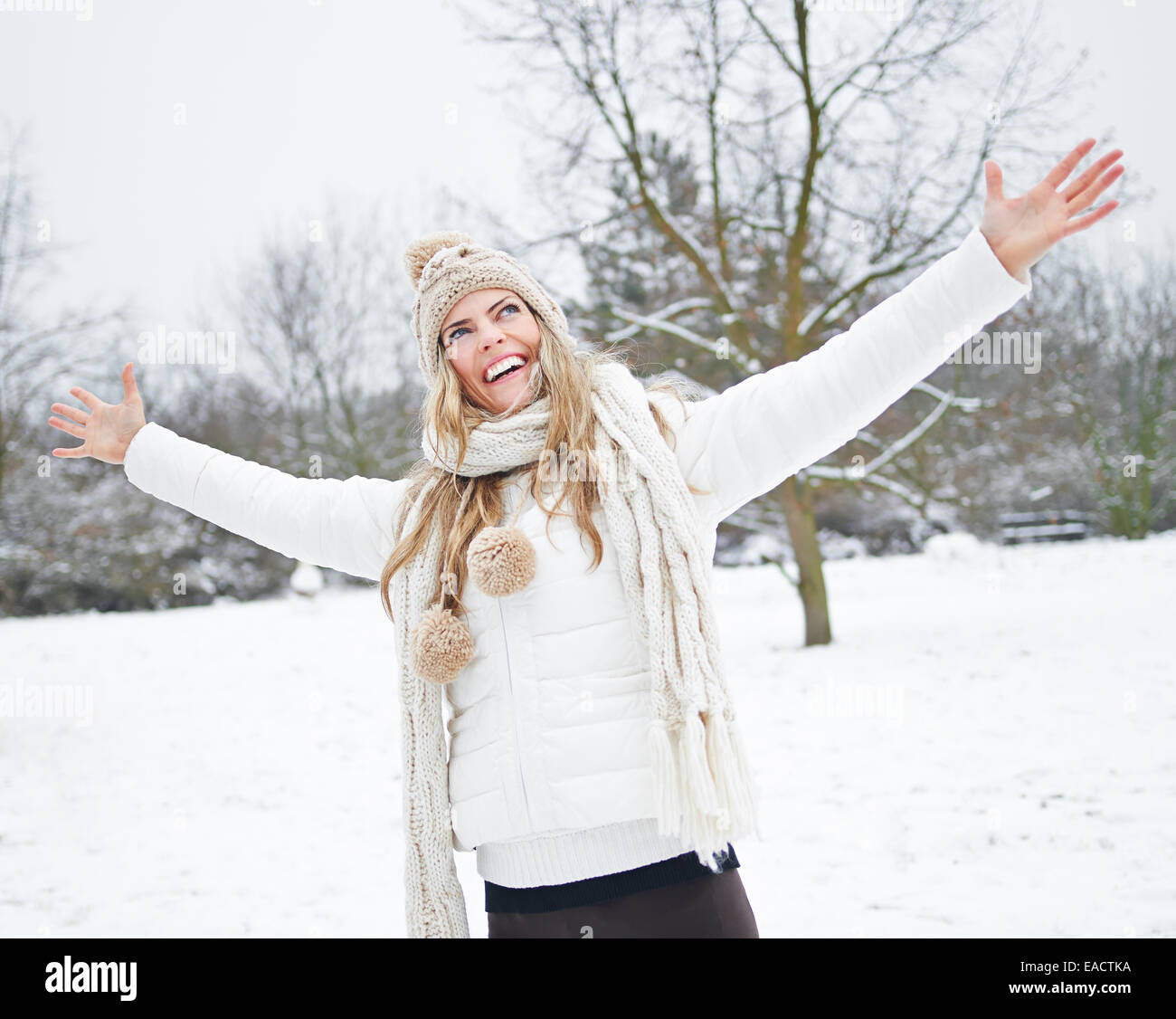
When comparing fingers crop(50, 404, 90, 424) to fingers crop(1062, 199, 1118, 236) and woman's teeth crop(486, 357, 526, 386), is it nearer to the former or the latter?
woman's teeth crop(486, 357, 526, 386)

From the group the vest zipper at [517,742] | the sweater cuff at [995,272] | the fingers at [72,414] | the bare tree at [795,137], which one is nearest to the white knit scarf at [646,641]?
the vest zipper at [517,742]

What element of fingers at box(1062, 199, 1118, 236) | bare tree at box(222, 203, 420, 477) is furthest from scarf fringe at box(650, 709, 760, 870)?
bare tree at box(222, 203, 420, 477)

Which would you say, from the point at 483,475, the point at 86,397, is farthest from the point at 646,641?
the point at 86,397

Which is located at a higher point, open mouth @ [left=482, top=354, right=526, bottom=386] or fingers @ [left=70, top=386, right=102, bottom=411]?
fingers @ [left=70, top=386, right=102, bottom=411]

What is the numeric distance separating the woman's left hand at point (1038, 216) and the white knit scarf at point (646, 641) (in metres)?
0.66

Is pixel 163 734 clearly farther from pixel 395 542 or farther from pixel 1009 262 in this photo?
pixel 1009 262

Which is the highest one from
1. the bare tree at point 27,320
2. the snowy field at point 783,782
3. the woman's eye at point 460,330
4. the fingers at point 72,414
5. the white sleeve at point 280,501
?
the bare tree at point 27,320

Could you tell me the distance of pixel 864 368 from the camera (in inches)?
57.1

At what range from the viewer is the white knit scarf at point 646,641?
1.49 meters

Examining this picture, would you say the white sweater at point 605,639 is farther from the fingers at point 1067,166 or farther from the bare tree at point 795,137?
the bare tree at point 795,137

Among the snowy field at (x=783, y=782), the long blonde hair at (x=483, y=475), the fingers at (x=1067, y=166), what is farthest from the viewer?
the snowy field at (x=783, y=782)

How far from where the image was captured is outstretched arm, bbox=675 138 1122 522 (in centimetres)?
142

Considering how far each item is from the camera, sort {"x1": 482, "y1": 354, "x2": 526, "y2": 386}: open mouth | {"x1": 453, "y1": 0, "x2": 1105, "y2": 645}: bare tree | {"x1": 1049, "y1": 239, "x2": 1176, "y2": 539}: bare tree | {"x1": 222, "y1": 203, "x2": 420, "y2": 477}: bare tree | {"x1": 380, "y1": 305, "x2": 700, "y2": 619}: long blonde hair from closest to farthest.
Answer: {"x1": 380, "y1": 305, "x2": 700, "y2": 619}: long blonde hair, {"x1": 482, "y1": 354, "x2": 526, "y2": 386}: open mouth, {"x1": 453, "y1": 0, "x2": 1105, "y2": 645}: bare tree, {"x1": 222, "y1": 203, "x2": 420, "y2": 477}: bare tree, {"x1": 1049, "y1": 239, "x2": 1176, "y2": 539}: bare tree
